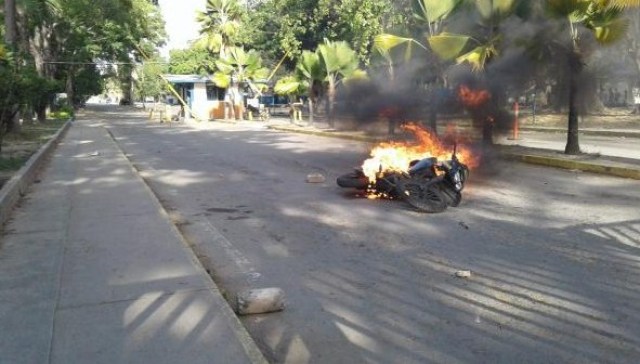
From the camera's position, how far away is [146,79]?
364ft

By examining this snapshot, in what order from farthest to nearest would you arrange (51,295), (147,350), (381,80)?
(381,80) → (51,295) → (147,350)

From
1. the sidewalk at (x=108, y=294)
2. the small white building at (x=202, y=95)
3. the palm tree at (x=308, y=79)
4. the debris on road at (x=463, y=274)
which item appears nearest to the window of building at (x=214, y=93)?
the small white building at (x=202, y=95)

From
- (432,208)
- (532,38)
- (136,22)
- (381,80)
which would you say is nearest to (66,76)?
(136,22)

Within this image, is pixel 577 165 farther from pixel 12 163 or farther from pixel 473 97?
pixel 12 163

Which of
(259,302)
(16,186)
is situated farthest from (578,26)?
(259,302)

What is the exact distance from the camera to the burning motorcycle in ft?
26.6

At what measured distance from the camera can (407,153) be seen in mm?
9641

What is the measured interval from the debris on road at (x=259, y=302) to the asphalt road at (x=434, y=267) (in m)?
0.08

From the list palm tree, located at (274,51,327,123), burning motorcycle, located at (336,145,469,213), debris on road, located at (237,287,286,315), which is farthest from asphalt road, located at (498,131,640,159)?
palm tree, located at (274,51,327,123)

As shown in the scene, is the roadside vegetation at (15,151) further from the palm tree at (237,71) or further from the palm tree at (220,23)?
the palm tree at (220,23)

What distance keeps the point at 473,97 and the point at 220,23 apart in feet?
108

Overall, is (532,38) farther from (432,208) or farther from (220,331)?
(220,331)

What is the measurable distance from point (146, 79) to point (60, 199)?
107m

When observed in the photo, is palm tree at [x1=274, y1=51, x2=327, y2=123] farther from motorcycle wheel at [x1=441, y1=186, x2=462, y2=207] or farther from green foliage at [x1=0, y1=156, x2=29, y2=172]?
motorcycle wheel at [x1=441, y1=186, x2=462, y2=207]
